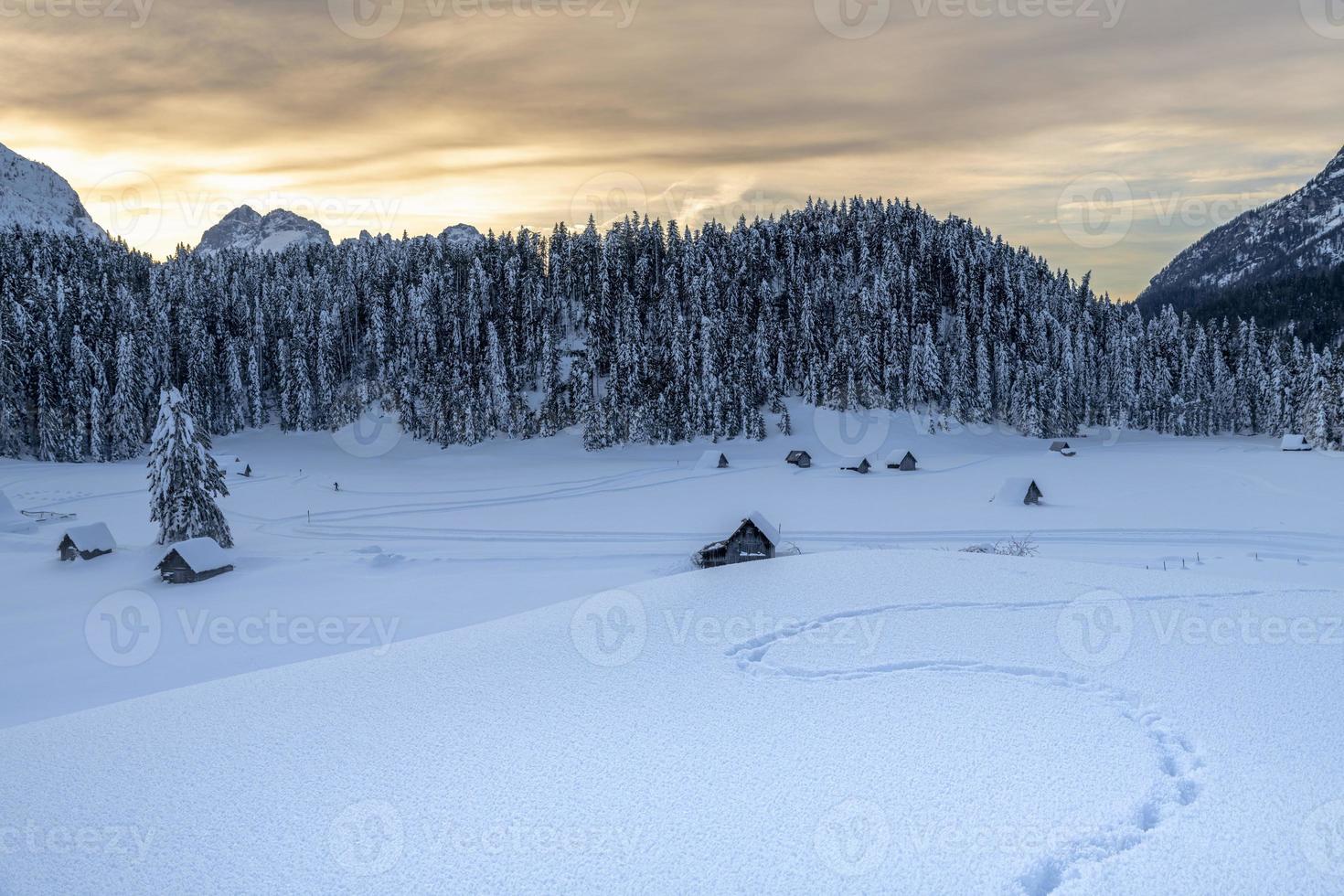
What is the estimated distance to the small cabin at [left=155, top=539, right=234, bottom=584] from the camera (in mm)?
33062

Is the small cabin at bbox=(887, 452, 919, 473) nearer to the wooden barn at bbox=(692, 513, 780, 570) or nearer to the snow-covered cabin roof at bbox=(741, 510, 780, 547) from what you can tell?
the snow-covered cabin roof at bbox=(741, 510, 780, 547)

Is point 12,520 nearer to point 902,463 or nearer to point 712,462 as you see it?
point 712,462

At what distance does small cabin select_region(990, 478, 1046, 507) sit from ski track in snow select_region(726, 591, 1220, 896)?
30102mm

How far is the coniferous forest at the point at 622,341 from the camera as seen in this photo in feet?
290

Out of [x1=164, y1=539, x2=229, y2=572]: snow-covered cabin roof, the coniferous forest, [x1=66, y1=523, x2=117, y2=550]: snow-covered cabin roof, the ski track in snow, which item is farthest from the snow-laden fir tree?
the coniferous forest

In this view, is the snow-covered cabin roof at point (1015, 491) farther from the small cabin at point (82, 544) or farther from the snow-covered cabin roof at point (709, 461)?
the small cabin at point (82, 544)

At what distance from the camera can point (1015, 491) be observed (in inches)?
1779

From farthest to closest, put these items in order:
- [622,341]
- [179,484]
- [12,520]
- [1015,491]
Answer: [622,341], [12,520], [1015,491], [179,484]

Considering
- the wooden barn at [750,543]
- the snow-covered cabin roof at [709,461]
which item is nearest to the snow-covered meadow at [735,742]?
the wooden barn at [750,543]

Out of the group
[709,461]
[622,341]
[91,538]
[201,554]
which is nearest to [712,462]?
[709,461]

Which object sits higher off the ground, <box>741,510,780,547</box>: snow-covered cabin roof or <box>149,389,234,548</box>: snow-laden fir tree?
<box>149,389,234,548</box>: snow-laden fir tree

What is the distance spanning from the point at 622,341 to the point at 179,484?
62972 millimetres

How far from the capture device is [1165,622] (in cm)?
1406

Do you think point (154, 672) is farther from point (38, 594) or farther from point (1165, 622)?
point (1165, 622)
